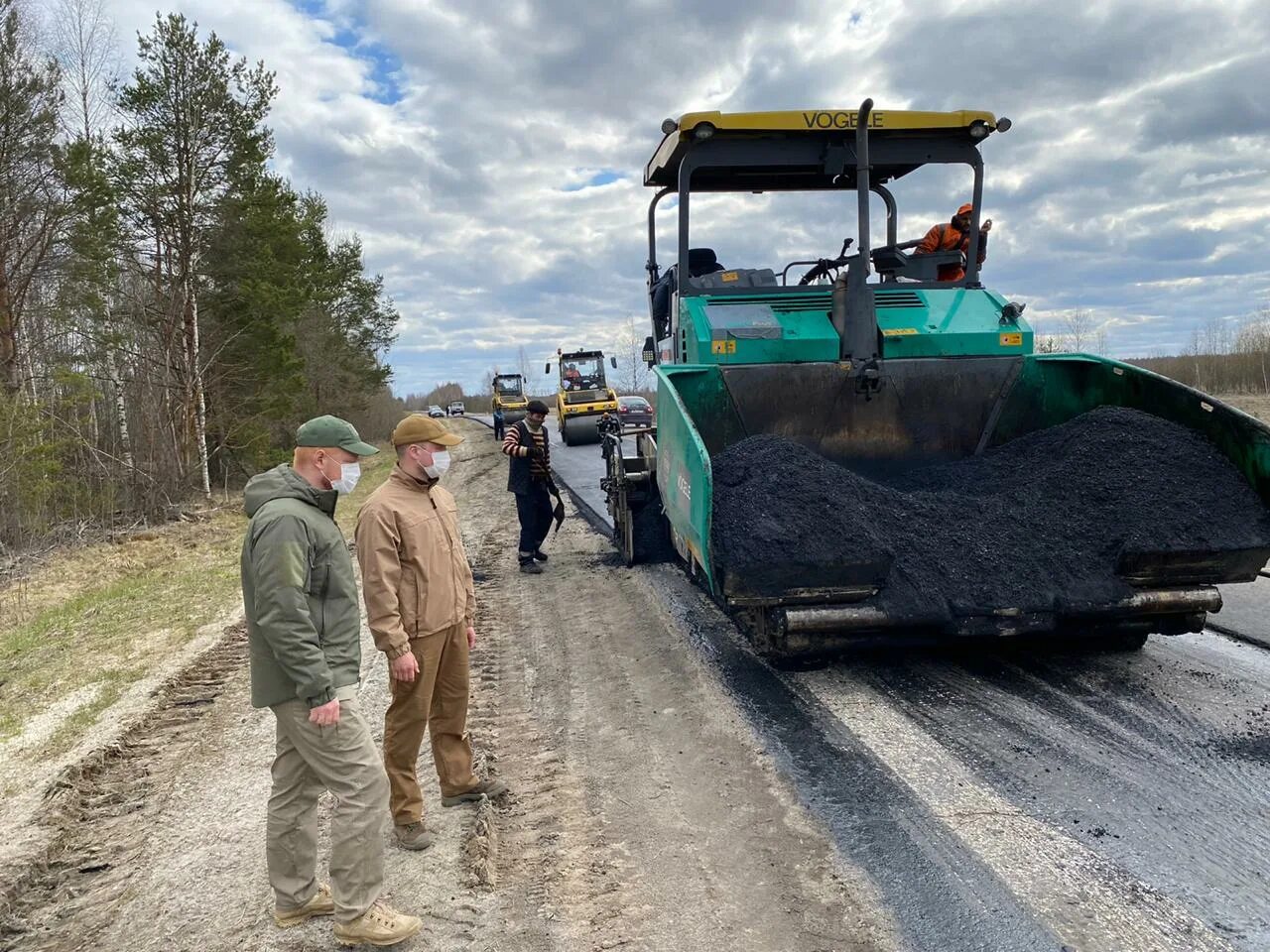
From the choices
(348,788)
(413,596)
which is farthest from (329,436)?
(348,788)

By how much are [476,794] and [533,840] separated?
16.7 inches

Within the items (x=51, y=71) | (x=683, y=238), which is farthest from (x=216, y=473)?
(x=683, y=238)

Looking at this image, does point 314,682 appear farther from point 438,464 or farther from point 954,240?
point 954,240

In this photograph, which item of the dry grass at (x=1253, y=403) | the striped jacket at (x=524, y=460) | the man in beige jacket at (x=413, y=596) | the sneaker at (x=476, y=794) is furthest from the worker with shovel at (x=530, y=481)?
the dry grass at (x=1253, y=403)

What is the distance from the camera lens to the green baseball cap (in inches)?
111

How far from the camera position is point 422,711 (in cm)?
333

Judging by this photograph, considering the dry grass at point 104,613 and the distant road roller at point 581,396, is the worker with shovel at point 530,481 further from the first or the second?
the distant road roller at point 581,396

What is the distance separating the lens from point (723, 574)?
4234 millimetres

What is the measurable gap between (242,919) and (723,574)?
2.37m

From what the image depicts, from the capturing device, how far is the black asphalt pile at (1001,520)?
13.9ft

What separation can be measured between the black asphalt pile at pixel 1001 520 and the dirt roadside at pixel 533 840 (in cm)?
95

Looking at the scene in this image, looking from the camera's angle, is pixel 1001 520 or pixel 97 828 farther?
pixel 1001 520

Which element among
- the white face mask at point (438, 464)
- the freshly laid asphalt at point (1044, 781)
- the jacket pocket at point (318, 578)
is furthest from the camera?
the white face mask at point (438, 464)

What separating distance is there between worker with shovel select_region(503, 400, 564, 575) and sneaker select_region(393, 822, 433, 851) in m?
5.04
